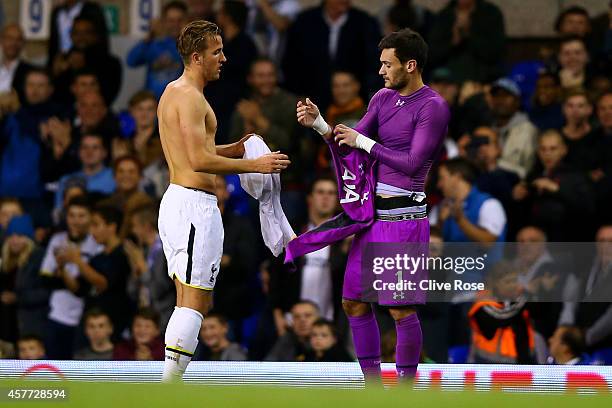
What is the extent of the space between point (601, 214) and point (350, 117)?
2590mm

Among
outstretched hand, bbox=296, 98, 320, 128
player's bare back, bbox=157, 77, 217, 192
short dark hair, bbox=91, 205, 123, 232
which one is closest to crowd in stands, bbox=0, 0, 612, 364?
short dark hair, bbox=91, 205, 123, 232

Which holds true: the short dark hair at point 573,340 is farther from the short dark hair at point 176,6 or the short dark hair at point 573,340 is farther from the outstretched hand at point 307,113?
the short dark hair at point 176,6

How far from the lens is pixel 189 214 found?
32.5ft

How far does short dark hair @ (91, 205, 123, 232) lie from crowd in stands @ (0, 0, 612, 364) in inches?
0.5

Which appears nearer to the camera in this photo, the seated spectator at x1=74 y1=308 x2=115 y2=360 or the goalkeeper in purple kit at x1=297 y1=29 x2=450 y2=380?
the goalkeeper in purple kit at x1=297 y1=29 x2=450 y2=380

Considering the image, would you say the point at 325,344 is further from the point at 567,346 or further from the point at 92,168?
the point at 92,168

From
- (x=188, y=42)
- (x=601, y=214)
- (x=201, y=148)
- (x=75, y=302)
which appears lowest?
(x=75, y=302)

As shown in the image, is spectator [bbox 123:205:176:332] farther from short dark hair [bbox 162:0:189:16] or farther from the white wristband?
the white wristband

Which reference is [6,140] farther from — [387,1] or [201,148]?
[201,148]

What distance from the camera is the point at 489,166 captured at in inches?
559

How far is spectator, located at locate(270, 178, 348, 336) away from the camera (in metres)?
13.5

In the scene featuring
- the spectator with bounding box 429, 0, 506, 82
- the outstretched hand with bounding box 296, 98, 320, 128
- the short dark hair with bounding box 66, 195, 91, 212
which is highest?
the spectator with bounding box 429, 0, 506, 82

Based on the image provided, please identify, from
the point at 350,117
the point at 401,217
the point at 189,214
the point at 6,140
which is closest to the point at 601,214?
the point at 350,117

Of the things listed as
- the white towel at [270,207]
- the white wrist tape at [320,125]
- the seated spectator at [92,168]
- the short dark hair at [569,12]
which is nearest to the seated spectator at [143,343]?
the seated spectator at [92,168]
